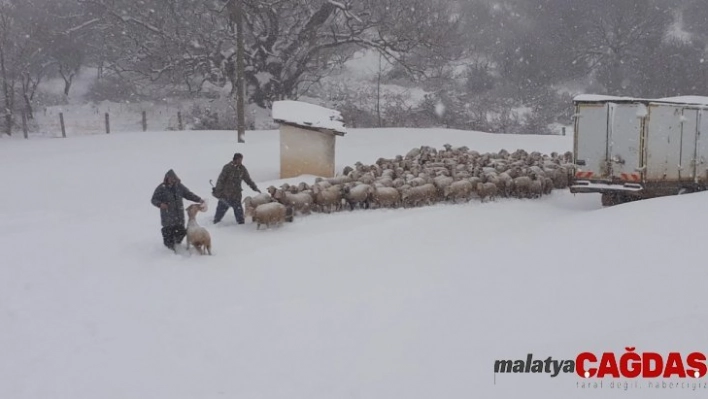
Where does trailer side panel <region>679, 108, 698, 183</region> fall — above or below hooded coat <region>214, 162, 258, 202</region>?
above

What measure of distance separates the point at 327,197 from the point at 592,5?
40.6 m

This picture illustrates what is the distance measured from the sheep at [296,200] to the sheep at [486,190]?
3.77 metres

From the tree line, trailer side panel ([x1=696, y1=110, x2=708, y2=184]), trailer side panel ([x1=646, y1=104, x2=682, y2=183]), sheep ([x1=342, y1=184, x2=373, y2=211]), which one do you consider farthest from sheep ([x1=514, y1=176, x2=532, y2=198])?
the tree line

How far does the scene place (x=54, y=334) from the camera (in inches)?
256

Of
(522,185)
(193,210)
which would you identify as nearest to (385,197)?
(522,185)

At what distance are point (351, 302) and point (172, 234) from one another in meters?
3.89

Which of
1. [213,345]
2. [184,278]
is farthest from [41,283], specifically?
[213,345]

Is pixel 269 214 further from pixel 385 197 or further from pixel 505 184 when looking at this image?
pixel 505 184

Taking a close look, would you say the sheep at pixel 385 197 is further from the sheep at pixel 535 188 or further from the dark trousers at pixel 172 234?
the dark trousers at pixel 172 234

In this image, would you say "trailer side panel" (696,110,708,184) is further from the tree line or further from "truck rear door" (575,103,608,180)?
the tree line

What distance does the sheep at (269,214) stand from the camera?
439 inches

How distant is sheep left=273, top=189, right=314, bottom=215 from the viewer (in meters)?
12.1

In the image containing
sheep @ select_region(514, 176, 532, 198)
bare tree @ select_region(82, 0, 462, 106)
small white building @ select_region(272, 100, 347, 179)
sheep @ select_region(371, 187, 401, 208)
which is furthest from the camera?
bare tree @ select_region(82, 0, 462, 106)

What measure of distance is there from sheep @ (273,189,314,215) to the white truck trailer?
5894 millimetres
